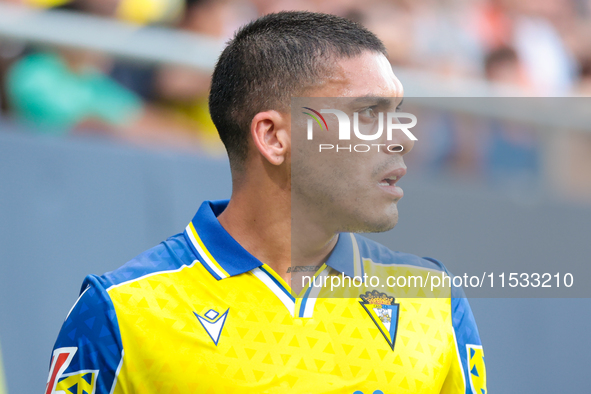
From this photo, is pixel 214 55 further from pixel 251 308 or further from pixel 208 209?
pixel 251 308

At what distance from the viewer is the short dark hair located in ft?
5.70

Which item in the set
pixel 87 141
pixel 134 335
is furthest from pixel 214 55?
pixel 134 335

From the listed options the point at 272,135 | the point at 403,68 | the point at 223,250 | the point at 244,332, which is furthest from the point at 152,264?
the point at 403,68

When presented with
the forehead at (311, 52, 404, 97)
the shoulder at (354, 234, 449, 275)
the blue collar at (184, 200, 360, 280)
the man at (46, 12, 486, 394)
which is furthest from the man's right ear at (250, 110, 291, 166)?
the shoulder at (354, 234, 449, 275)

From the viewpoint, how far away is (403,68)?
429 centimetres

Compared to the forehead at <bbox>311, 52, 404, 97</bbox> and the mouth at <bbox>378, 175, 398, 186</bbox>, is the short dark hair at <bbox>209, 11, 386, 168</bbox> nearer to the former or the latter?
the forehead at <bbox>311, 52, 404, 97</bbox>

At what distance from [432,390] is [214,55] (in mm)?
2038

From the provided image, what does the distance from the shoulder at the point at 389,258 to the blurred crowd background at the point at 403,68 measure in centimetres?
141

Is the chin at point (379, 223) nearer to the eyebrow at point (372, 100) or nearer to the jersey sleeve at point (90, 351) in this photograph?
the eyebrow at point (372, 100)

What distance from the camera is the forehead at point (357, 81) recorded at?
170cm

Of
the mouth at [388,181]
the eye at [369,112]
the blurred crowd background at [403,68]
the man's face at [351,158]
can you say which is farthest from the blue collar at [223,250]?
the blurred crowd background at [403,68]

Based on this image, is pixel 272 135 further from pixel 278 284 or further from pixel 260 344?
pixel 260 344

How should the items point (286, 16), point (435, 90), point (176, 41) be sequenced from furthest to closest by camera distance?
point (435, 90) → point (176, 41) → point (286, 16)

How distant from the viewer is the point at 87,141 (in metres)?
2.79
